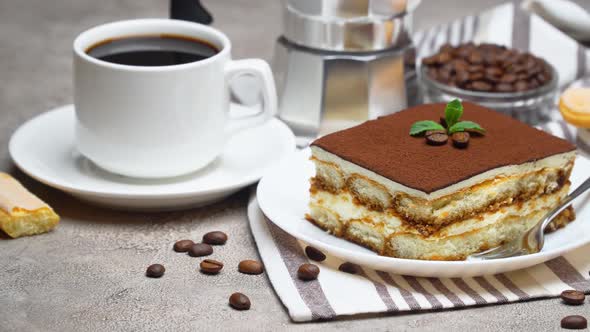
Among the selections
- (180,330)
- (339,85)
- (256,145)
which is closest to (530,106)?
(339,85)

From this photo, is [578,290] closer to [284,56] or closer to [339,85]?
[339,85]

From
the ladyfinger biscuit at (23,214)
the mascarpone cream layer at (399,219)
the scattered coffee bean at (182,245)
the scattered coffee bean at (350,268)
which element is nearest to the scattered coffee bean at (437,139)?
the mascarpone cream layer at (399,219)

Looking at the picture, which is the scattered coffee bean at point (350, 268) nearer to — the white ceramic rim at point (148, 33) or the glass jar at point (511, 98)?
the white ceramic rim at point (148, 33)

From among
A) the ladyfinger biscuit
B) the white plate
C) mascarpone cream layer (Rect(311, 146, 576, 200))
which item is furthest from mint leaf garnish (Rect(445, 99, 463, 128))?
the ladyfinger biscuit

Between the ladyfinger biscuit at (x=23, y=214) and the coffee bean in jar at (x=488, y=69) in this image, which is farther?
the coffee bean in jar at (x=488, y=69)

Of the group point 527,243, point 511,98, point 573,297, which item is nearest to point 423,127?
point 527,243
